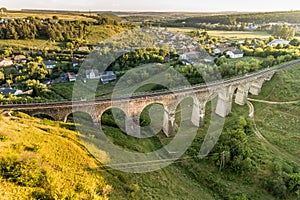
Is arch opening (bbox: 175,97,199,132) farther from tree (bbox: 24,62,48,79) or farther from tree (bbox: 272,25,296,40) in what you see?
tree (bbox: 272,25,296,40)

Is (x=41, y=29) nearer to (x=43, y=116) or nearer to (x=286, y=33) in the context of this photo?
(x=43, y=116)

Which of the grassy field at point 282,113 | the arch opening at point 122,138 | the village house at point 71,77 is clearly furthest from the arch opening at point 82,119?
the village house at point 71,77

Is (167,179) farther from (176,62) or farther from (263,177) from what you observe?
(176,62)

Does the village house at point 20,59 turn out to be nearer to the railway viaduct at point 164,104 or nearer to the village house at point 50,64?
the village house at point 50,64

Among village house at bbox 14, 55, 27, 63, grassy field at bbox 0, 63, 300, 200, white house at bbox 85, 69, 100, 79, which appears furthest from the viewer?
village house at bbox 14, 55, 27, 63

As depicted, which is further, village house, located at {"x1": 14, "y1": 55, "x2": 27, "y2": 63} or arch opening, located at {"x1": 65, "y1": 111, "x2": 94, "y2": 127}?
village house, located at {"x1": 14, "y1": 55, "x2": 27, "y2": 63}

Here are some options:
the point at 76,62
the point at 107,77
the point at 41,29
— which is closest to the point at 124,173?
the point at 107,77

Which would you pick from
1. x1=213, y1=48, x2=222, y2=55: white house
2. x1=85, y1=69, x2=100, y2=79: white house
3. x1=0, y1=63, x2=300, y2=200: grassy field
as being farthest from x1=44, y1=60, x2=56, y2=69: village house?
x1=213, y1=48, x2=222, y2=55: white house

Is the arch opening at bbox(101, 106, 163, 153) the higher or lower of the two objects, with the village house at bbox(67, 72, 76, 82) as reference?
lower
